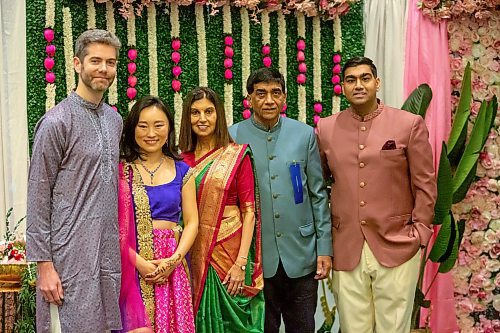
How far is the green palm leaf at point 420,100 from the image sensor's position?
4.28m

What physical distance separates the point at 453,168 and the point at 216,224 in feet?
6.33

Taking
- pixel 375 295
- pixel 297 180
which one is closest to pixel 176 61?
pixel 297 180

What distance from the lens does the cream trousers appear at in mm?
3373

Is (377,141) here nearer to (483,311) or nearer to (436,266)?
(436,266)

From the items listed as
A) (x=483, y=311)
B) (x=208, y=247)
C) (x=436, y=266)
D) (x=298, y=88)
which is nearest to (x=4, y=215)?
(x=208, y=247)

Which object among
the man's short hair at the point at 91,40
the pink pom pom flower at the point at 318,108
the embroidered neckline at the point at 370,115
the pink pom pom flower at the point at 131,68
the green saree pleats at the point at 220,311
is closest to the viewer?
the man's short hair at the point at 91,40

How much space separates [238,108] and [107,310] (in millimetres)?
2057

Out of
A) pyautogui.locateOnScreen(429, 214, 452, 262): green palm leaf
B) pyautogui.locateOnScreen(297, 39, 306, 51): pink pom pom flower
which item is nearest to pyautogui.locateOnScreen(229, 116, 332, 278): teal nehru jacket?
pyautogui.locateOnScreen(429, 214, 452, 262): green palm leaf

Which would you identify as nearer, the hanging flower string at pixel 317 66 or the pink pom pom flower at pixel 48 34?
the pink pom pom flower at pixel 48 34

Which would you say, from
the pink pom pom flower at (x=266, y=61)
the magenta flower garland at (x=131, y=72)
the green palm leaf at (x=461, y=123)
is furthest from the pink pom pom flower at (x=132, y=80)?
the green palm leaf at (x=461, y=123)

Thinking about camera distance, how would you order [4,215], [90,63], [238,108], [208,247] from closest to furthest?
1. [90,63]
2. [208,247]
3. [4,215]
4. [238,108]

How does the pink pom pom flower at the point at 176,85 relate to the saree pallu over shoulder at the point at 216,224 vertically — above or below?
above

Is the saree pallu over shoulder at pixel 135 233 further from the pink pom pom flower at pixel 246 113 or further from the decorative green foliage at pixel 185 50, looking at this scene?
the pink pom pom flower at pixel 246 113

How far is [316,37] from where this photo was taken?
4695 millimetres
